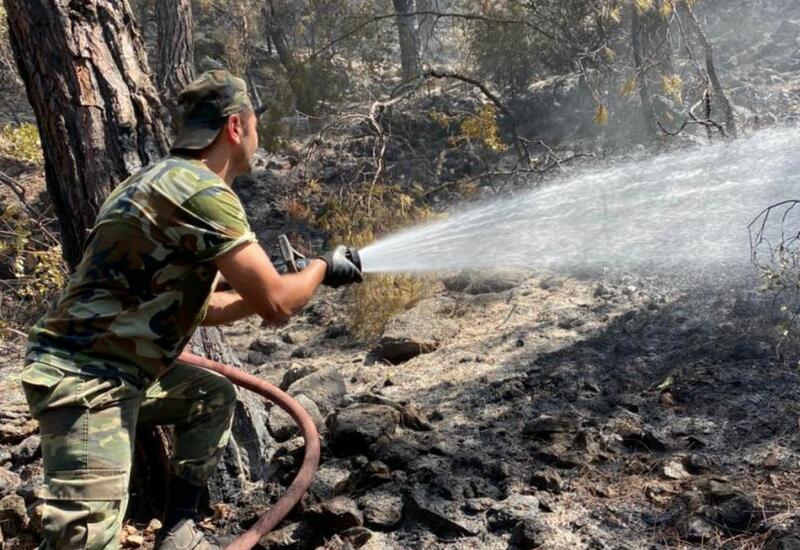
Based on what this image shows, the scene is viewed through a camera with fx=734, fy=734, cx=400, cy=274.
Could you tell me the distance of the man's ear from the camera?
100 inches

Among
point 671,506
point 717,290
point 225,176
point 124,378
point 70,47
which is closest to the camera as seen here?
point 124,378

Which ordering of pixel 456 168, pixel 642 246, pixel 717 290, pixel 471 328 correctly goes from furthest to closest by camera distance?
pixel 456 168 < pixel 642 246 < pixel 471 328 < pixel 717 290

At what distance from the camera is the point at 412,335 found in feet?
18.3

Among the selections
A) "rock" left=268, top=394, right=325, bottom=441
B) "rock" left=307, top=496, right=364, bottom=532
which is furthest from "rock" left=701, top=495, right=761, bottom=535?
"rock" left=268, top=394, right=325, bottom=441

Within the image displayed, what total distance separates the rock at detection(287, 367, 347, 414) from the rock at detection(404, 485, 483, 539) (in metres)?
1.31

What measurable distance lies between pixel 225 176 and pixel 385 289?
395 cm

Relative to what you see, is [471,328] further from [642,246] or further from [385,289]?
[642,246]

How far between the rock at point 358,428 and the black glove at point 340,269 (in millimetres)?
1066

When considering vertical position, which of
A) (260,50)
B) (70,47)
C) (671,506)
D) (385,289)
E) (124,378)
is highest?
(260,50)

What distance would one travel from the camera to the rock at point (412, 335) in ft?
17.9

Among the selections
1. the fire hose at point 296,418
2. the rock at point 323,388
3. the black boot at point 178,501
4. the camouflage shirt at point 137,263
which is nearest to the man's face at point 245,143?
the camouflage shirt at point 137,263

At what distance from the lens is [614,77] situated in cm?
1041

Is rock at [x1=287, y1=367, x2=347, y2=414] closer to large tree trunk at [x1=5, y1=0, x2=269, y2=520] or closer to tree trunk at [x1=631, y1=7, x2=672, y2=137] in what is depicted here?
large tree trunk at [x1=5, y1=0, x2=269, y2=520]

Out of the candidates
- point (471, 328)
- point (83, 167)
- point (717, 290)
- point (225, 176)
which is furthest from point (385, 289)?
point (225, 176)
